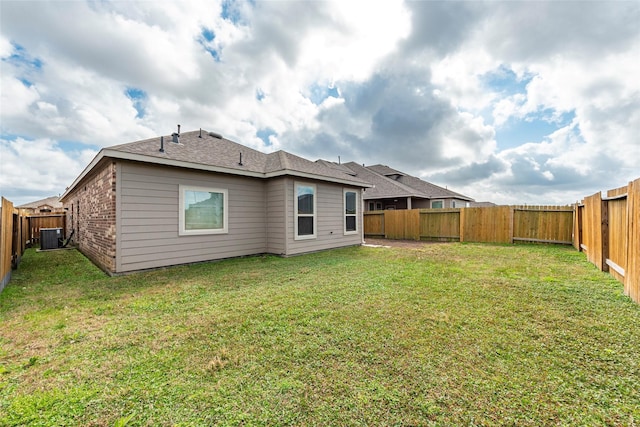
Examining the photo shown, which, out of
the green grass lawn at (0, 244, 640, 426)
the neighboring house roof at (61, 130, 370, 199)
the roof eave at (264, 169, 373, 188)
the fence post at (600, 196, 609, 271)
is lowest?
the green grass lawn at (0, 244, 640, 426)

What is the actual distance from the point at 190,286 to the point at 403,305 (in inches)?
149

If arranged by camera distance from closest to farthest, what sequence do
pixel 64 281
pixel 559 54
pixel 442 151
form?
pixel 64 281 < pixel 559 54 < pixel 442 151

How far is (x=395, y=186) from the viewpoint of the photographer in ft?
66.8

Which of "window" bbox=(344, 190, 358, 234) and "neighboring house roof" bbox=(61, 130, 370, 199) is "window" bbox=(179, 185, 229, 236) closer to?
"neighboring house roof" bbox=(61, 130, 370, 199)

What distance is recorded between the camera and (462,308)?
3.55m

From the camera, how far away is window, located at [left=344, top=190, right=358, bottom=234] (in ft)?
34.2

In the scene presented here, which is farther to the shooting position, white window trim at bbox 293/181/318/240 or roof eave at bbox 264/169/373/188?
white window trim at bbox 293/181/318/240

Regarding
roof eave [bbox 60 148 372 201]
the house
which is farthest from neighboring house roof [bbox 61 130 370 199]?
the house

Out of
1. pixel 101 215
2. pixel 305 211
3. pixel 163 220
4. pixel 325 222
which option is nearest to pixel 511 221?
pixel 325 222

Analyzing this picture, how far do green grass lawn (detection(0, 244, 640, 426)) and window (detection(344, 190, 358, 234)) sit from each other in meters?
5.76

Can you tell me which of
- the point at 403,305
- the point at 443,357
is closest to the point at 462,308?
the point at 403,305

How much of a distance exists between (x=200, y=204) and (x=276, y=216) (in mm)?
2255

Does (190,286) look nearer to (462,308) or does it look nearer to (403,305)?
(403,305)

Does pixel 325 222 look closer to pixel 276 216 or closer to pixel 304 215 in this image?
pixel 304 215
